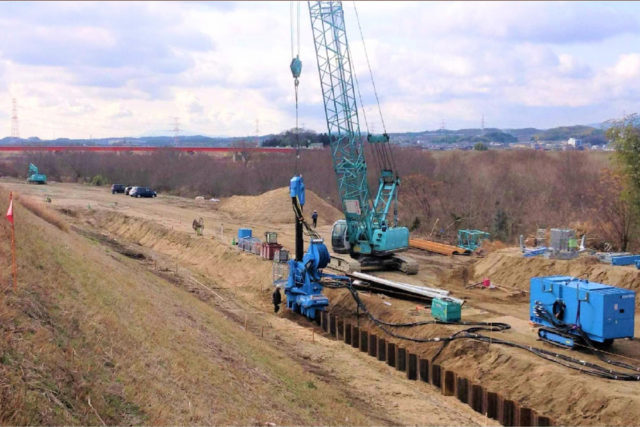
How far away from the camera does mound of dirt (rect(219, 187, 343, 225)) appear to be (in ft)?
192

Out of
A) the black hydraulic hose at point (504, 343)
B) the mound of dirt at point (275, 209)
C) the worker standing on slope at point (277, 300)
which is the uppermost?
the mound of dirt at point (275, 209)

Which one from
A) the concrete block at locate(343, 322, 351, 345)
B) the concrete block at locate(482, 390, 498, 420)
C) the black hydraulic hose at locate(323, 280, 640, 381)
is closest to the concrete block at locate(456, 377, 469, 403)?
the concrete block at locate(482, 390, 498, 420)

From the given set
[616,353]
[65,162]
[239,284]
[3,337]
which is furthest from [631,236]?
[65,162]

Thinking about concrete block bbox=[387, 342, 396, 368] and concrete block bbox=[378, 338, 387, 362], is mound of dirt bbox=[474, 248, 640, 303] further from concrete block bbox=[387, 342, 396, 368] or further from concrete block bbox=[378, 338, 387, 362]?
concrete block bbox=[387, 342, 396, 368]

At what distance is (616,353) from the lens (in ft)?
68.8

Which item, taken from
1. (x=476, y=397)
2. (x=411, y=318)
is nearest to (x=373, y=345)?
(x=411, y=318)

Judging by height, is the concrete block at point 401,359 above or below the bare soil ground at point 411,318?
below

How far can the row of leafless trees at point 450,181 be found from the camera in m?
51.7

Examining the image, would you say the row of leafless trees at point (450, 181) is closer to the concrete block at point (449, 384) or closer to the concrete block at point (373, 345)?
the concrete block at point (373, 345)

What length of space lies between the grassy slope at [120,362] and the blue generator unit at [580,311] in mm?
7927

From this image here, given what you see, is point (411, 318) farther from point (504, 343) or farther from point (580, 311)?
point (580, 311)

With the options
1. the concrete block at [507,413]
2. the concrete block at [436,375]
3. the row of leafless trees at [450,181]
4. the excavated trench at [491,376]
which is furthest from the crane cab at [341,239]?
the concrete block at [507,413]

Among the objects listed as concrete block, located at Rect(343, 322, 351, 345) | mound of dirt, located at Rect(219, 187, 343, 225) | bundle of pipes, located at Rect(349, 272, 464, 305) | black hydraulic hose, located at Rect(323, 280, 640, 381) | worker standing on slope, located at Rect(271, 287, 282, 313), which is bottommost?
concrete block, located at Rect(343, 322, 351, 345)

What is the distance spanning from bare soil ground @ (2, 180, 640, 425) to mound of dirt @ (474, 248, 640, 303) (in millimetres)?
54
